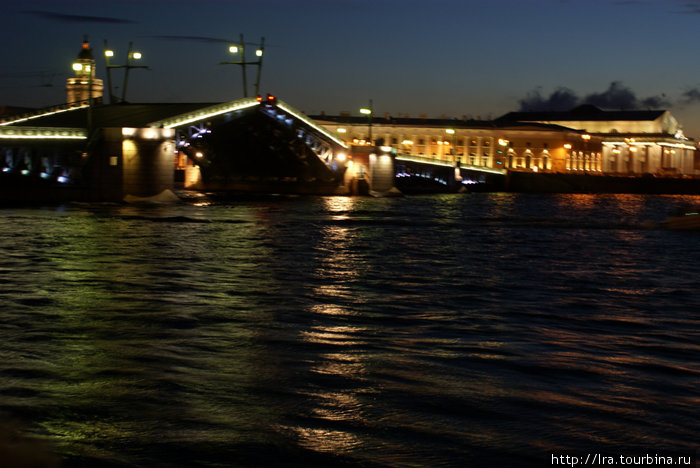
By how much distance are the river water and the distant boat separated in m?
15.0

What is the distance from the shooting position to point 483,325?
10.6 metres

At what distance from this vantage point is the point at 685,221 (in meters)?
33.2

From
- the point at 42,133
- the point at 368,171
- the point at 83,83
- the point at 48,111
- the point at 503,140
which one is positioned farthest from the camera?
the point at 503,140

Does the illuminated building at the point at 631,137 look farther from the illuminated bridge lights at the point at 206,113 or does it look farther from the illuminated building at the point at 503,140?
the illuminated bridge lights at the point at 206,113

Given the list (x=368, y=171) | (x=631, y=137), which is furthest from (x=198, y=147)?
(x=631, y=137)

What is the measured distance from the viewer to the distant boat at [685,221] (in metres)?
32.8

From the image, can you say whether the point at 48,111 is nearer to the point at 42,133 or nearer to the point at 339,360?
the point at 42,133

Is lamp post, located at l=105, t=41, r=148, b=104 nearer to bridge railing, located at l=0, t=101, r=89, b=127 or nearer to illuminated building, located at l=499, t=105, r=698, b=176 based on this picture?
bridge railing, located at l=0, t=101, r=89, b=127

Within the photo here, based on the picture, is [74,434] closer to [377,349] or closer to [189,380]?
[189,380]

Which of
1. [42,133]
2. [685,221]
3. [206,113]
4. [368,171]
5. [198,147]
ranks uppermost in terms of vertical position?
[206,113]

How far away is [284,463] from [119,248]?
16.1m

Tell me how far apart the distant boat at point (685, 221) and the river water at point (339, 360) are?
1505 cm

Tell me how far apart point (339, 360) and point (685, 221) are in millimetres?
27775

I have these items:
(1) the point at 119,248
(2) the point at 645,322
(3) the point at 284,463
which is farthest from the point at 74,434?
(1) the point at 119,248
